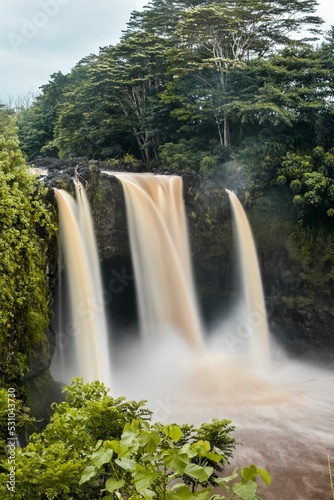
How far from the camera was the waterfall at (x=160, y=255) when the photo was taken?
1289cm

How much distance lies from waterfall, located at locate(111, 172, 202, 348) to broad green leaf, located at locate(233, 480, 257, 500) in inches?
427

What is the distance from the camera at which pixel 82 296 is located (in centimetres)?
1077

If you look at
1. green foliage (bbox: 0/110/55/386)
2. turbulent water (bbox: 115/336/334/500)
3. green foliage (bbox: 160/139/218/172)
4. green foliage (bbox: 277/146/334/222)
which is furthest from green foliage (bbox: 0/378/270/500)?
green foliage (bbox: 160/139/218/172)

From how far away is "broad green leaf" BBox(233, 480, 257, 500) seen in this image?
210 cm

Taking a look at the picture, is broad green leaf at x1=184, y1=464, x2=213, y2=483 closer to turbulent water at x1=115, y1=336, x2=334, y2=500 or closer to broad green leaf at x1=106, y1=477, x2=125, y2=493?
broad green leaf at x1=106, y1=477, x2=125, y2=493

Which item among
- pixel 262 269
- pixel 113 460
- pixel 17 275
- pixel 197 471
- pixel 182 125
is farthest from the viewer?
pixel 182 125

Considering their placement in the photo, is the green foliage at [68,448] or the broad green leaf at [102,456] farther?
the green foliage at [68,448]

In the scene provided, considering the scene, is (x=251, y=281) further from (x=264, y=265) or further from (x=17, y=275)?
(x=17, y=275)

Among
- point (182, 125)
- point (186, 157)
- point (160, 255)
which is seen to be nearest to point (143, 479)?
point (160, 255)

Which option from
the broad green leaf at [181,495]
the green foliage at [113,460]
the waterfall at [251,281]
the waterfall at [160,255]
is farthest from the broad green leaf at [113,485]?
the waterfall at [251,281]

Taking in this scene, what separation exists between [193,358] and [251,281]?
349cm

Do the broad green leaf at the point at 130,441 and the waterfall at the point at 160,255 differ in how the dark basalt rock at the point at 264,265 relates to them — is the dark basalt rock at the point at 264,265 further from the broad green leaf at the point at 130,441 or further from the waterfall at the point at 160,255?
the broad green leaf at the point at 130,441

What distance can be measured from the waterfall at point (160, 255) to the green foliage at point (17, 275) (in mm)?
4312

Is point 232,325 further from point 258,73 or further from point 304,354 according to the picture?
point 258,73
